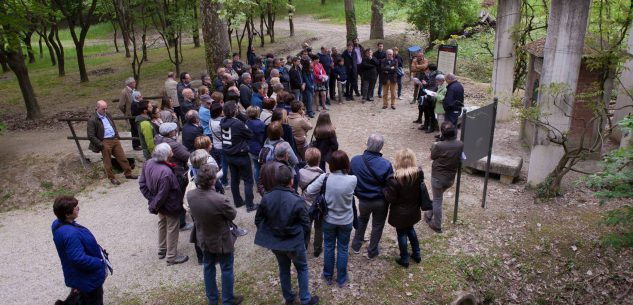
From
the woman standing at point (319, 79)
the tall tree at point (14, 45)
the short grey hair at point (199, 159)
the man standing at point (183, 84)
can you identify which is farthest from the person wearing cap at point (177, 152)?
the tall tree at point (14, 45)

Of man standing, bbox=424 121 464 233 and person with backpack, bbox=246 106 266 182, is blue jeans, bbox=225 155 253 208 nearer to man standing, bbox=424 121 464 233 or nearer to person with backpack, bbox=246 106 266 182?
person with backpack, bbox=246 106 266 182

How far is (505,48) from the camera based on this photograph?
10.8 metres

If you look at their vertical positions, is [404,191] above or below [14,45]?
below

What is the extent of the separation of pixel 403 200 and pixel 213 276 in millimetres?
2366

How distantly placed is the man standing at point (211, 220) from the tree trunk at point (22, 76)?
36.0ft

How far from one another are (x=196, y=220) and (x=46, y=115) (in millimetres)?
12587

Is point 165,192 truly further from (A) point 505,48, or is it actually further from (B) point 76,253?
(A) point 505,48

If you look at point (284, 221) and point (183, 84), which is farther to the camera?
point (183, 84)

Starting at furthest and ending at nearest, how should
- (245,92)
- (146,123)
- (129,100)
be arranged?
(129,100), (245,92), (146,123)

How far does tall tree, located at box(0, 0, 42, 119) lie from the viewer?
1239 cm

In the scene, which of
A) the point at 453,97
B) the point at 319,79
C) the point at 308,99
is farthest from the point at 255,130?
the point at 319,79

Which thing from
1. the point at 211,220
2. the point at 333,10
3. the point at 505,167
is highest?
the point at 333,10

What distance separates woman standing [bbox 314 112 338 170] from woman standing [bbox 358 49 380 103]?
6371 mm

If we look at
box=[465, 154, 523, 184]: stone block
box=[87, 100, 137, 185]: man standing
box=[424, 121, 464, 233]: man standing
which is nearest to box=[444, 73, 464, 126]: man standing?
box=[465, 154, 523, 184]: stone block
